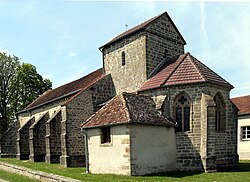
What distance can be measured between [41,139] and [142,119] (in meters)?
14.4

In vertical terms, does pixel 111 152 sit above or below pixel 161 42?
below

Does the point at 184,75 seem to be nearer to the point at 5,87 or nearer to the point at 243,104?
the point at 243,104

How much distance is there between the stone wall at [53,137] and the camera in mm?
21516

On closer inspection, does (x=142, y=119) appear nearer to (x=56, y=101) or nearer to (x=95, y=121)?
(x=95, y=121)

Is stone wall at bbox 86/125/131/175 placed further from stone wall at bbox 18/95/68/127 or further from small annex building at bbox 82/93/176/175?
stone wall at bbox 18/95/68/127

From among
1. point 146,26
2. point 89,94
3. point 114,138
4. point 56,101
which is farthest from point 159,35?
point 56,101

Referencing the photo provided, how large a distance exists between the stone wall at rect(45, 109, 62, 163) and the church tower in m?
5.61

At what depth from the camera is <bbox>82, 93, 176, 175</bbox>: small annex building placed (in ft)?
45.3

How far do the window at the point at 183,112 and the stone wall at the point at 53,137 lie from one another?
1028 centimetres

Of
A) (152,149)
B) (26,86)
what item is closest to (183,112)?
(152,149)

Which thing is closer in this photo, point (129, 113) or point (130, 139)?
point (130, 139)

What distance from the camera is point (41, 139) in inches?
992

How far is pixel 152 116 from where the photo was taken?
50.2ft

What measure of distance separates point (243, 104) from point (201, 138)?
52.1 ft
